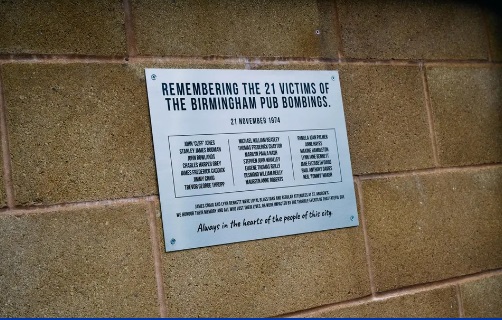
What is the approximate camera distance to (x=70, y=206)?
192 cm

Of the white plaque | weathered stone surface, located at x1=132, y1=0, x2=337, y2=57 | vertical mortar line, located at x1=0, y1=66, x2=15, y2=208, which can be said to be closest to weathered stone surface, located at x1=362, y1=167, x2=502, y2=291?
the white plaque

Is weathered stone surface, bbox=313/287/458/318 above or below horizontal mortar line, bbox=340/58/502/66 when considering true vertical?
below

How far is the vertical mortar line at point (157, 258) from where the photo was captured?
2.01m

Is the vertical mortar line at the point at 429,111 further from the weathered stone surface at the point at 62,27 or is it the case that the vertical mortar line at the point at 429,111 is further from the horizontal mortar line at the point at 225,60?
the weathered stone surface at the point at 62,27

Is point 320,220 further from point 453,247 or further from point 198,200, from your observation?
point 453,247

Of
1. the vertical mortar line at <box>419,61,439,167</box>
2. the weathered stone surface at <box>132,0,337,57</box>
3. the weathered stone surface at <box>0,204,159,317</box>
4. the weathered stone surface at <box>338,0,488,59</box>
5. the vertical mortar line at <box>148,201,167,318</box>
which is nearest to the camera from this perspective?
the weathered stone surface at <box>0,204,159,317</box>

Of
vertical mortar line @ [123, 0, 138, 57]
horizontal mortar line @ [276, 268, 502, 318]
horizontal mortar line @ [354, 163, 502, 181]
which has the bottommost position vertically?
Answer: horizontal mortar line @ [276, 268, 502, 318]

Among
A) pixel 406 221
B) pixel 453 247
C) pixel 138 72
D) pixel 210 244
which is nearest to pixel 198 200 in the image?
pixel 210 244

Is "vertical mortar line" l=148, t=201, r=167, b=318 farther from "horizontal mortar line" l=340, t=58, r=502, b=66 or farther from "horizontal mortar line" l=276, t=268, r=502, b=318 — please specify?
"horizontal mortar line" l=340, t=58, r=502, b=66

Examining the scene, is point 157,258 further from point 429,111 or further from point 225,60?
→ point 429,111

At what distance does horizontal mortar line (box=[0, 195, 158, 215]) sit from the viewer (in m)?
1.85

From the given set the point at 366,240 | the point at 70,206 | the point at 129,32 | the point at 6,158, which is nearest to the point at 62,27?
the point at 129,32

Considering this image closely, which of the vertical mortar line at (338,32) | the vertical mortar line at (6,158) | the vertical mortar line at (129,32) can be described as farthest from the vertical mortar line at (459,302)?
the vertical mortar line at (6,158)

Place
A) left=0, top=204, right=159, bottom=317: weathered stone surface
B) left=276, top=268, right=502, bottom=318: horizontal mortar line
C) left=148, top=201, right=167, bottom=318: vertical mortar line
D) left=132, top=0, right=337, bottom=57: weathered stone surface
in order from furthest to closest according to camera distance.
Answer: left=276, top=268, right=502, bottom=318: horizontal mortar line
left=132, top=0, right=337, bottom=57: weathered stone surface
left=148, top=201, right=167, bottom=318: vertical mortar line
left=0, top=204, right=159, bottom=317: weathered stone surface
